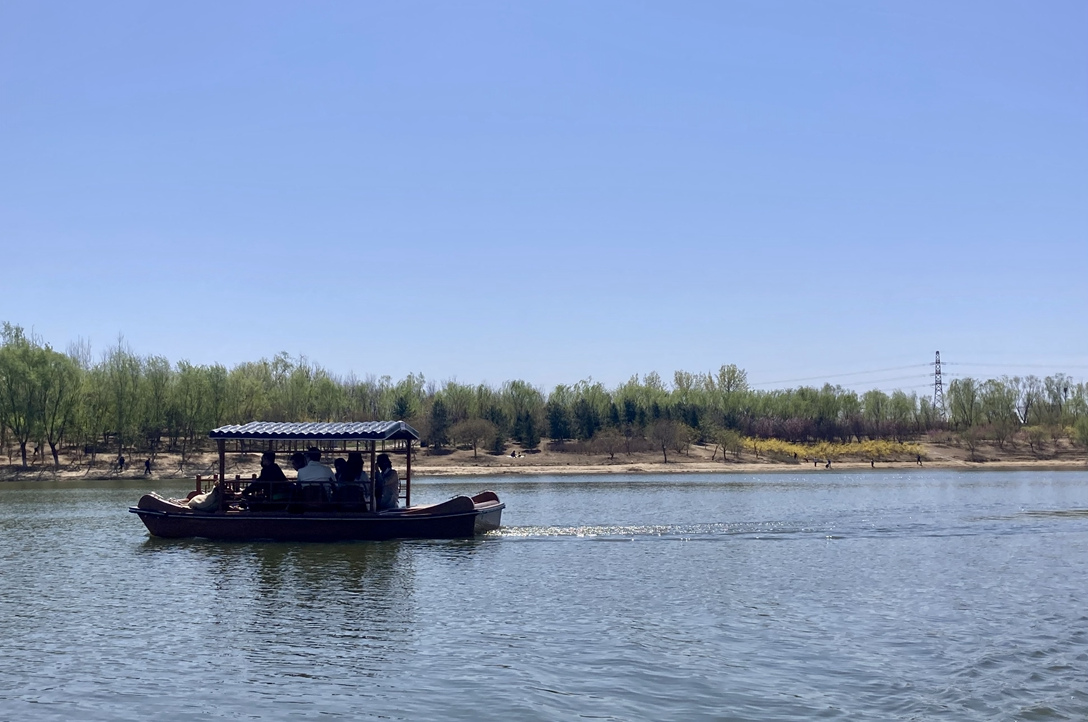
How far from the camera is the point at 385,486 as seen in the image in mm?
28234

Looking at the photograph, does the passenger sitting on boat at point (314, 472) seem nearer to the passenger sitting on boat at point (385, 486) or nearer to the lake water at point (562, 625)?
the passenger sitting on boat at point (385, 486)

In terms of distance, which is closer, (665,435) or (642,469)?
Result: (642,469)

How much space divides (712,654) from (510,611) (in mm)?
4533

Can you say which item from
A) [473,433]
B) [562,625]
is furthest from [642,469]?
[562,625]

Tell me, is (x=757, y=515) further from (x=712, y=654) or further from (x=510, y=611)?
(x=712, y=654)

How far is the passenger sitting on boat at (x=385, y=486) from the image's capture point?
2820 cm

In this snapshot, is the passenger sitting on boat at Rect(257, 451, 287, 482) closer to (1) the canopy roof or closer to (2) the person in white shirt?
(2) the person in white shirt

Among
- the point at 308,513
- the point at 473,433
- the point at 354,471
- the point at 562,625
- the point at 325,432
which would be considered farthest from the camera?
the point at 473,433

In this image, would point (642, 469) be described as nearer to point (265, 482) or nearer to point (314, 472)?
point (314, 472)

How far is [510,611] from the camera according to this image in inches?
680

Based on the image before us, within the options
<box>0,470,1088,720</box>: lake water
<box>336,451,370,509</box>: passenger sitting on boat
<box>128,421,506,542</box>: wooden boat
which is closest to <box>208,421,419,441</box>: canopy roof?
<box>128,421,506,542</box>: wooden boat

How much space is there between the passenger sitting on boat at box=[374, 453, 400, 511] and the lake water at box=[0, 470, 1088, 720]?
5.88 ft

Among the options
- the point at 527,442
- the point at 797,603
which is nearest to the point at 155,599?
the point at 797,603

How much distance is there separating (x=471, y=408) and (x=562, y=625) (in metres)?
85.9
